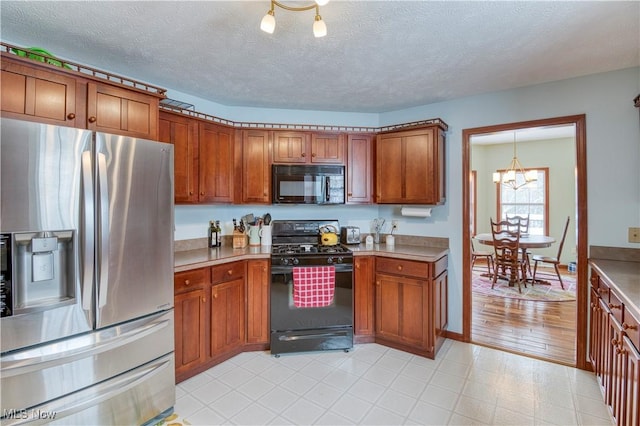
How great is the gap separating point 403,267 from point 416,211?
0.74 m

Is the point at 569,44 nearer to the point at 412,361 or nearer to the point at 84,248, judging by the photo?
the point at 412,361

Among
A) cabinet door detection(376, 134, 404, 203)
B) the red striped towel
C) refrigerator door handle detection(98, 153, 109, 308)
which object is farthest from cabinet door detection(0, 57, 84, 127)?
cabinet door detection(376, 134, 404, 203)

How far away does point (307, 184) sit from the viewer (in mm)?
3217

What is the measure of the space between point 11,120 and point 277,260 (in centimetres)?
195

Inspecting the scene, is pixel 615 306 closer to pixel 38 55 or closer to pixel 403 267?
pixel 403 267

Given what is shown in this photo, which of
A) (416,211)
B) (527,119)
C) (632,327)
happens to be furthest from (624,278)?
(416,211)

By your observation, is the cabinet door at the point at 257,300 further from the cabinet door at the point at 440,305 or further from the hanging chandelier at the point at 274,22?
the hanging chandelier at the point at 274,22

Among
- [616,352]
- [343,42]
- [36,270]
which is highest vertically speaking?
[343,42]

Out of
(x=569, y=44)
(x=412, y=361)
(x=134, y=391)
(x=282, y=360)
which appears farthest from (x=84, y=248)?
(x=569, y=44)

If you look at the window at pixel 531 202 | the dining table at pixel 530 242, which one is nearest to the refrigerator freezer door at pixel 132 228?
the dining table at pixel 530 242

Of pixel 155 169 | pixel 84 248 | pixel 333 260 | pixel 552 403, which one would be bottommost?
pixel 552 403

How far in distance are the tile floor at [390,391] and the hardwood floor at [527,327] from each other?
0.23 m

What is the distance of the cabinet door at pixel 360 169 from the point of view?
10.9ft

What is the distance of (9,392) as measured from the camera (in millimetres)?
1434
